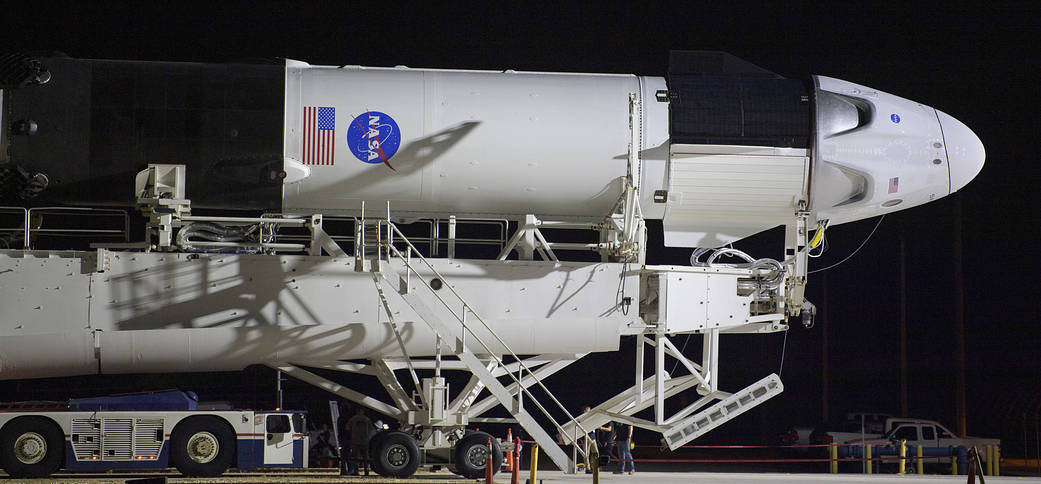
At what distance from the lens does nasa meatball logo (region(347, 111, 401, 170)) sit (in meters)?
13.4

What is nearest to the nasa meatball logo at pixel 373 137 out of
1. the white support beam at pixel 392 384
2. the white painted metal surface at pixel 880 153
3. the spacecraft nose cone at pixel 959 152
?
the white support beam at pixel 392 384

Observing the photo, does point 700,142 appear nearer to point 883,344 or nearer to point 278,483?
point 278,483

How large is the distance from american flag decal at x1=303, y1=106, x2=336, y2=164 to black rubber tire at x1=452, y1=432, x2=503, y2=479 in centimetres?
420

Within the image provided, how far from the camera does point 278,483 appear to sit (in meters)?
13.1

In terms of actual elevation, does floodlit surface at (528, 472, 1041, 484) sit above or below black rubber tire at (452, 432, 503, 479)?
below

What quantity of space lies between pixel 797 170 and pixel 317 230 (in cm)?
623

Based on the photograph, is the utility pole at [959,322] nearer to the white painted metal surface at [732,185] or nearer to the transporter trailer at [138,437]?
the white painted metal surface at [732,185]

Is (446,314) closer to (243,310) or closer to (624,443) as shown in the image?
(243,310)

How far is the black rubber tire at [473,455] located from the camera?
1432cm

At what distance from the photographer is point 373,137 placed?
44.2ft

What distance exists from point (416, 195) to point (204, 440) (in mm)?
4546

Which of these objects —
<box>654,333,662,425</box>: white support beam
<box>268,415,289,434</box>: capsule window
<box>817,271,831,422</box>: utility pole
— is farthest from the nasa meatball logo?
<box>817,271,831,422</box>: utility pole

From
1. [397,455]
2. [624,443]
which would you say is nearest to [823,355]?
[624,443]

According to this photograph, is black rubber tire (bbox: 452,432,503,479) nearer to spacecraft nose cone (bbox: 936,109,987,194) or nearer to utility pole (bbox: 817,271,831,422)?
spacecraft nose cone (bbox: 936,109,987,194)
